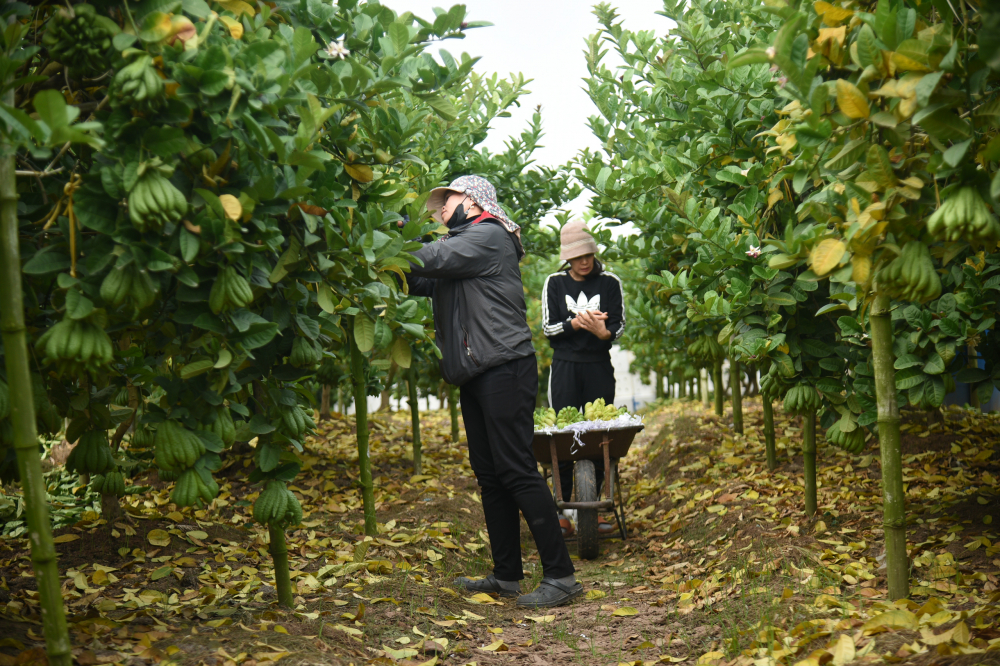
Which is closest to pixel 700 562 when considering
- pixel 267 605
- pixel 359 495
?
pixel 267 605

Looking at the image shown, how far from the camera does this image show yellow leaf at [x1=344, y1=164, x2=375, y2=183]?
8.63 ft

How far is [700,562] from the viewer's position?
3971mm

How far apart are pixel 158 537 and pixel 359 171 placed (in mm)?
2386

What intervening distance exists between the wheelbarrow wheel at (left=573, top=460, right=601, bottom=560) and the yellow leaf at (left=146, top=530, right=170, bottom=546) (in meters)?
2.31

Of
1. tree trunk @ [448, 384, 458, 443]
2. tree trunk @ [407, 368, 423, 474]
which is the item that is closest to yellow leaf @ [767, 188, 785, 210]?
tree trunk @ [407, 368, 423, 474]

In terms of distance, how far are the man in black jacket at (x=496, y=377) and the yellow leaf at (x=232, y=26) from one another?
1369 millimetres

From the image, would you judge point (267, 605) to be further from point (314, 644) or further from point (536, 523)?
point (536, 523)

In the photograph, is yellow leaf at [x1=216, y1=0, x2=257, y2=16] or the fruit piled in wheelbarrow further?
the fruit piled in wheelbarrow

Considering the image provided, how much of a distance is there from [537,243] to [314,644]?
502 centimetres

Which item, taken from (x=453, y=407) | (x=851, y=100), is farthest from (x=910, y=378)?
(x=453, y=407)

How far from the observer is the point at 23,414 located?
6.07 feet

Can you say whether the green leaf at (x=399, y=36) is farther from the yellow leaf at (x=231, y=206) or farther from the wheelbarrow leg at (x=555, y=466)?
the wheelbarrow leg at (x=555, y=466)

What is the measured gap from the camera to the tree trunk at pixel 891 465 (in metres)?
2.55

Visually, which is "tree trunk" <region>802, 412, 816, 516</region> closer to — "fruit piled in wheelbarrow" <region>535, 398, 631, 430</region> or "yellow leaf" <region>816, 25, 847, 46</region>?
"fruit piled in wheelbarrow" <region>535, 398, 631, 430</region>
